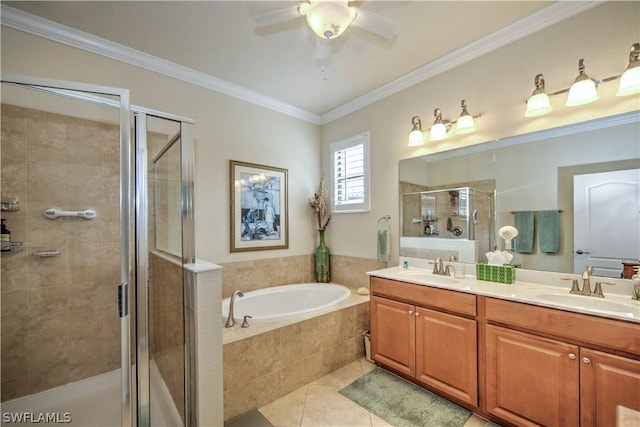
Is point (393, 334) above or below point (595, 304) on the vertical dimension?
below

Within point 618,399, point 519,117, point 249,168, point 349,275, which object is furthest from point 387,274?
point 249,168

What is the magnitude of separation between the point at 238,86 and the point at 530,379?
3.38 meters

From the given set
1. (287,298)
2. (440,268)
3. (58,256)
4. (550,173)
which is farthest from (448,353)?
(58,256)

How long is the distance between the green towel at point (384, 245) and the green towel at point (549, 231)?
1261 millimetres

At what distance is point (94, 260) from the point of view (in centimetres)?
212

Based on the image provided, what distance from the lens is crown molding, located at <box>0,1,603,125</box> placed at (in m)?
1.81

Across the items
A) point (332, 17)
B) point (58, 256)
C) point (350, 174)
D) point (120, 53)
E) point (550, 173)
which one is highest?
point (120, 53)

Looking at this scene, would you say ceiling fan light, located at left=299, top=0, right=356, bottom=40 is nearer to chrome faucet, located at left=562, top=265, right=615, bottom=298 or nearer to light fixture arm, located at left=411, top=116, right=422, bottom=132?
light fixture arm, located at left=411, top=116, right=422, bottom=132

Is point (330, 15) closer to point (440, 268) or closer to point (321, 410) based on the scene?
point (440, 268)

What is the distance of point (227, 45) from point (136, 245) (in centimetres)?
172

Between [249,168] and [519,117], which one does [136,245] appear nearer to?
[249,168]

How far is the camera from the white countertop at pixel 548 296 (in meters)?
1.39

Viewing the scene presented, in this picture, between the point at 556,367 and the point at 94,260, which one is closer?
the point at 556,367

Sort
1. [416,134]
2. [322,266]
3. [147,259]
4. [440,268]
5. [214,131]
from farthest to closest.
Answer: [322,266] < [214,131] < [416,134] < [440,268] < [147,259]
